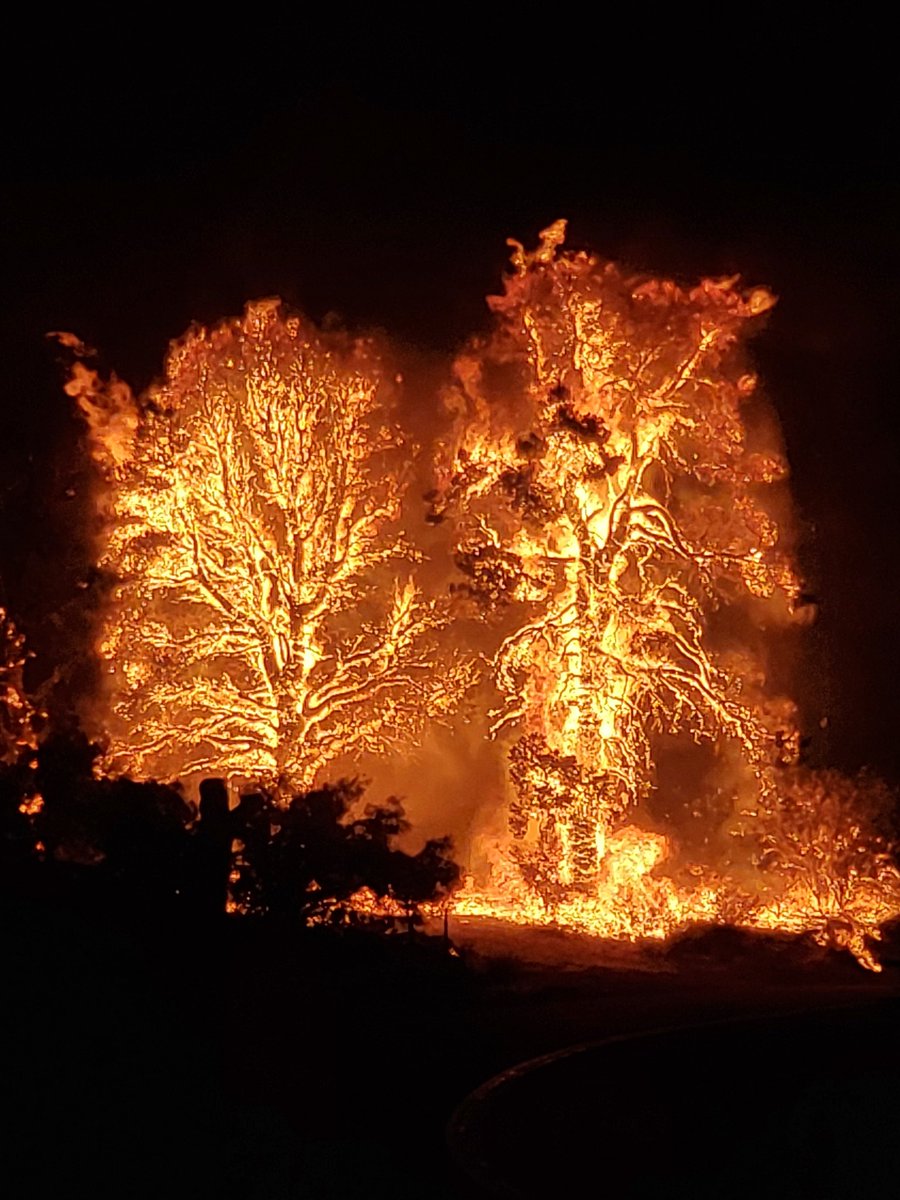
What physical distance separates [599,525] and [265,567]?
13.4 feet

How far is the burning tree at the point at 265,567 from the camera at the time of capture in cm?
2452

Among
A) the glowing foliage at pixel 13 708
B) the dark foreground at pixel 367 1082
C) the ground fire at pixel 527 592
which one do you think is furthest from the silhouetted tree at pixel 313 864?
the glowing foliage at pixel 13 708

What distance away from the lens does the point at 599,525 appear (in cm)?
2355

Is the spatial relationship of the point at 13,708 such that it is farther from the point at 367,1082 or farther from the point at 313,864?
the point at 367,1082

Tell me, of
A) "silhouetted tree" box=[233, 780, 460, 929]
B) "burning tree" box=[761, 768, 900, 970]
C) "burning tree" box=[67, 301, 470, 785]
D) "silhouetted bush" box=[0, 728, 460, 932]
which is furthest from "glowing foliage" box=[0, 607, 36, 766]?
"silhouetted tree" box=[233, 780, 460, 929]

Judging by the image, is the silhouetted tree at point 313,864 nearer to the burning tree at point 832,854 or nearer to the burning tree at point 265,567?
the burning tree at point 832,854

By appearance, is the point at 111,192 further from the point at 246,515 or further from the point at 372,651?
the point at 372,651

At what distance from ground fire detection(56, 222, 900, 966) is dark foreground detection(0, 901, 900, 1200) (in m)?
6.23

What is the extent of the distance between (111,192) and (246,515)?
5640 mm

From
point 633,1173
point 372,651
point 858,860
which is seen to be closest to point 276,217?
point 372,651

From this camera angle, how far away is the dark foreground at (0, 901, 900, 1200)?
9195 millimetres

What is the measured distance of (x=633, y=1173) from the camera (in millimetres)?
10938

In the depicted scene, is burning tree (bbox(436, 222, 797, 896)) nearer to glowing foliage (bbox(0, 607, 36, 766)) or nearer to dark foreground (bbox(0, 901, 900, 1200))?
glowing foliage (bbox(0, 607, 36, 766))

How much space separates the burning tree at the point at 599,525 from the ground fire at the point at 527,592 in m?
0.03
